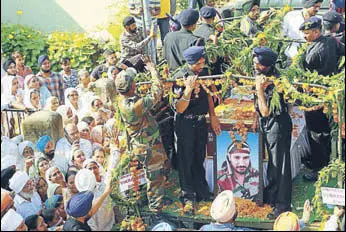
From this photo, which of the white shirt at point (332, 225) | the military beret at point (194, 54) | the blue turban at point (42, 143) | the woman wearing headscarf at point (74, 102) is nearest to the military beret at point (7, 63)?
the woman wearing headscarf at point (74, 102)

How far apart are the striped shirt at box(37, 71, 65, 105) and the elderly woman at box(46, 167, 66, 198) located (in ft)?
7.92

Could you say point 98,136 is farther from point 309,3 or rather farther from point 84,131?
point 309,3

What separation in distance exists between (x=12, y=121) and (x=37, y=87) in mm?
677

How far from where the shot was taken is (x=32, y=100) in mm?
9094

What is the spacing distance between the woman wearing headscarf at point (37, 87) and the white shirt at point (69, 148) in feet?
4.97

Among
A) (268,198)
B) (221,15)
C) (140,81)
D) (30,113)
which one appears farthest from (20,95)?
(268,198)

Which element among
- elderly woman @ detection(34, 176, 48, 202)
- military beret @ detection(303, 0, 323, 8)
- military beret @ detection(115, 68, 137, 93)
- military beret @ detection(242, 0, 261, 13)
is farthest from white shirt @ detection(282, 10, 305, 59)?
elderly woman @ detection(34, 176, 48, 202)

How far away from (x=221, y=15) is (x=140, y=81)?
3002 millimetres

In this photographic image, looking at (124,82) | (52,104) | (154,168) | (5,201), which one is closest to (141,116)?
(124,82)

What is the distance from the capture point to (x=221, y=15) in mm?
10430

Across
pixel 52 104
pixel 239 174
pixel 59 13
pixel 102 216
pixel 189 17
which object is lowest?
pixel 102 216

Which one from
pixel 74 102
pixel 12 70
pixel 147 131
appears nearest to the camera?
pixel 147 131

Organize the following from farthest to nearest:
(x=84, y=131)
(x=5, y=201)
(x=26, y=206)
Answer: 1. (x=84, y=131)
2. (x=26, y=206)
3. (x=5, y=201)

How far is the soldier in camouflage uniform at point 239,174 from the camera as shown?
7.44 meters
